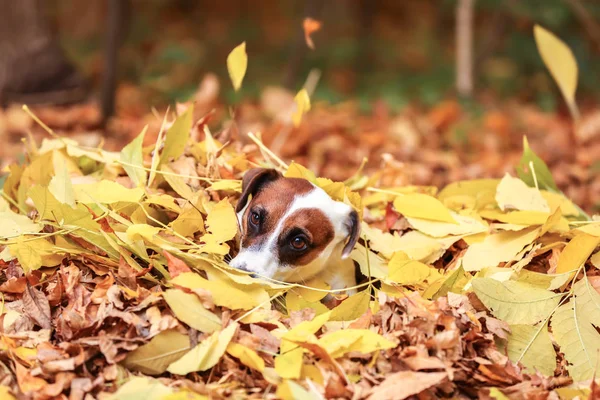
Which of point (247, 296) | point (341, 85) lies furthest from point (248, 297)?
point (341, 85)

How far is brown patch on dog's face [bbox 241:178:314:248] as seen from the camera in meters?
2.21

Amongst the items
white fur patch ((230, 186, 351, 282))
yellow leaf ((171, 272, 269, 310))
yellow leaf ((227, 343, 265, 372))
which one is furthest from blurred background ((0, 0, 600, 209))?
yellow leaf ((227, 343, 265, 372))

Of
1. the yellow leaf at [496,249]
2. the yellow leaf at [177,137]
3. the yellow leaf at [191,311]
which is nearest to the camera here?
the yellow leaf at [191,311]

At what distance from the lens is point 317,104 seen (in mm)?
5746

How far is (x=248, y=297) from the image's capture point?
2076mm

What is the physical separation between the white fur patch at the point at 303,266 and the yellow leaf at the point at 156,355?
0.33 m

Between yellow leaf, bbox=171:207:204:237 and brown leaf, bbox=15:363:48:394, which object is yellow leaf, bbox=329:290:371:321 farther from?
brown leaf, bbox=15:363:48:394

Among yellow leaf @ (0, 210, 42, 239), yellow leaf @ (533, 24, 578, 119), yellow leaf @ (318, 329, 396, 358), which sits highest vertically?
yellow leaf @ (533, 24, 578, 119)

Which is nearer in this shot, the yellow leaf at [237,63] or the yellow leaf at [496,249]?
the yellow leaf at [496,249]

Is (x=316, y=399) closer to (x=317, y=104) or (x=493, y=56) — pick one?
(x=317, y=104)

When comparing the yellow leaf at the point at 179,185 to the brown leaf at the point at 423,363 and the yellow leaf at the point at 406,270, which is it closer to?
the yellow leaf at the point at 406,270

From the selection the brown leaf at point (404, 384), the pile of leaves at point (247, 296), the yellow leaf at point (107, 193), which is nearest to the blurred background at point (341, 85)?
the pile of leaves at point (247, 296)

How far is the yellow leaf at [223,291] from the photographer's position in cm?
203

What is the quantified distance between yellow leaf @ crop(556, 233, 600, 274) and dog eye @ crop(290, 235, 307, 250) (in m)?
0.89
